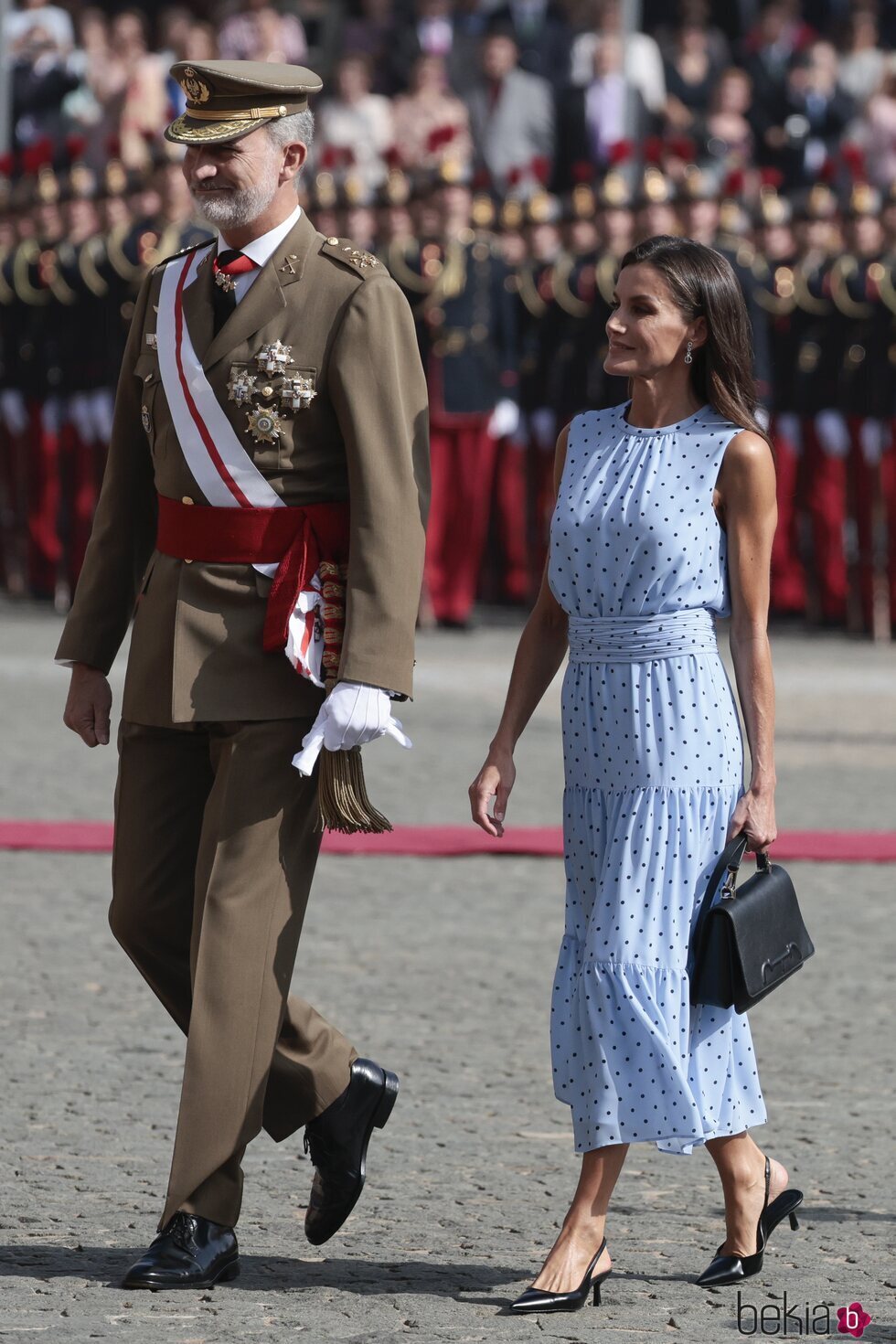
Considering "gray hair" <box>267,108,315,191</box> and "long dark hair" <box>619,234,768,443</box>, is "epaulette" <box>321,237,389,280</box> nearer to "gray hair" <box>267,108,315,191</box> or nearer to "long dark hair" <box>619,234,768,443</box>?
"gray hair" <box>267,108,315,191</box>

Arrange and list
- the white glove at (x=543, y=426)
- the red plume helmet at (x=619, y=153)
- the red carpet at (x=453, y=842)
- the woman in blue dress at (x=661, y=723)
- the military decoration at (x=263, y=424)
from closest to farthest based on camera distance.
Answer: the woman in blue dress at (x=661, y=723), the military decoration at (x=263, y=424), the red carpet at (x=453, y=842), the red plume helmet at (x=619, y=153), the white glove at (x=543, y=426)

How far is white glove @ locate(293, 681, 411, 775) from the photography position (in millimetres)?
3754

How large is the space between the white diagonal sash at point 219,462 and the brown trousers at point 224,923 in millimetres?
136

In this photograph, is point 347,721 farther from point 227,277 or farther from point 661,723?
point 227,277

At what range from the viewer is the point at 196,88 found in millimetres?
3848

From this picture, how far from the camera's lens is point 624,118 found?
1562 centimetres

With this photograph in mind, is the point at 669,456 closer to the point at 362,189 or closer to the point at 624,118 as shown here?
the point at 362,189

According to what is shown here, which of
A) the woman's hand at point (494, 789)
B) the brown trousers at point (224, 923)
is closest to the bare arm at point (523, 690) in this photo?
the woman's hand at point (494, 789)

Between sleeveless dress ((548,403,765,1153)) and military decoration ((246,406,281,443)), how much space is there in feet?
1.44

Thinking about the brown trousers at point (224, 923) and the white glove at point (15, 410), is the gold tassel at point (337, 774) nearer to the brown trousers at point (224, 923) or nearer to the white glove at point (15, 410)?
the brown trousers at point (224, 923)

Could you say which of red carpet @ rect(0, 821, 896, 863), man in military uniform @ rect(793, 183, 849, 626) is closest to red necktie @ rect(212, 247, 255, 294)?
red carpet @ rect(0, 821, 896, 863)

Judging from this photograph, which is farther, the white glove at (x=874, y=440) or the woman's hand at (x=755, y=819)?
the white glove at (x=874, y=440)

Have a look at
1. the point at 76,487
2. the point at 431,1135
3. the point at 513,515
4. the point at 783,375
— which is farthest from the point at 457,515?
the point at 431,1135

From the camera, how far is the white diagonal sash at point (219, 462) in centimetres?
385
